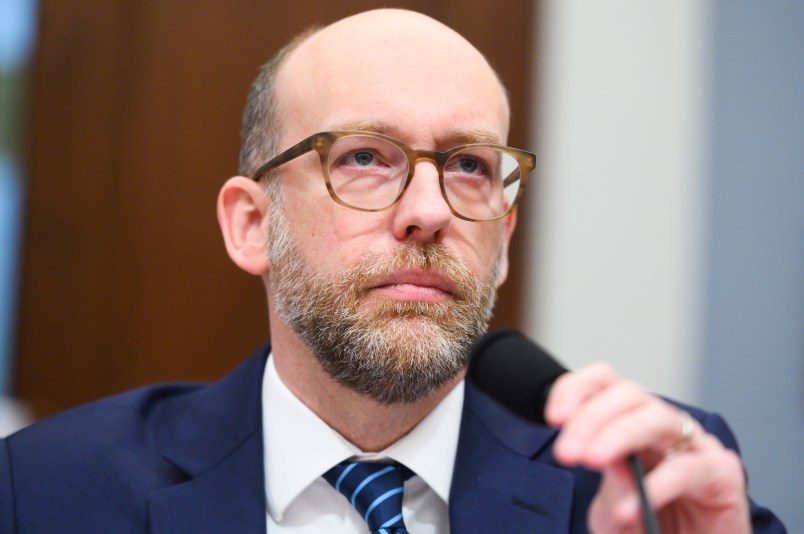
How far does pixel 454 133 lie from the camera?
1.28 metres

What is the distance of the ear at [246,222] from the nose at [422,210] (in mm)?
305

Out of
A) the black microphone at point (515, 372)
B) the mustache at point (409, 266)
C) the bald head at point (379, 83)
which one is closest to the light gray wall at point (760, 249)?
the bald head at point (379, 83)

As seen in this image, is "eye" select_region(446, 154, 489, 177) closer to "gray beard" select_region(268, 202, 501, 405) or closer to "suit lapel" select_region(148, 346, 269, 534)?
"gray beard" select_region(268, 202, 501, 405)

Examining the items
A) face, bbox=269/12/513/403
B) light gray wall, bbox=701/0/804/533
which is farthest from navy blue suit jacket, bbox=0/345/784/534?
light gray wall, bbox=701/0/804/533

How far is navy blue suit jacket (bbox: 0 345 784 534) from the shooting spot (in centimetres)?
125

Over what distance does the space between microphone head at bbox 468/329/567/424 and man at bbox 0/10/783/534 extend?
14 cm

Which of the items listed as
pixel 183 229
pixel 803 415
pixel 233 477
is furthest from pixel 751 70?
pixel 233 477

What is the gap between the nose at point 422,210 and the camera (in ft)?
3.92

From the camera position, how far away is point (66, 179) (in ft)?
7.31

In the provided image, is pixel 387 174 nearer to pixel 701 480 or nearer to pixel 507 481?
pixel 507 481

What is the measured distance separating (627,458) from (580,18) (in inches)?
76.0

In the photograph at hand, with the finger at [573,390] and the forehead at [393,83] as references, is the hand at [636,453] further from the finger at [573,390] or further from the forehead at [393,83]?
the forehead at [393,83]

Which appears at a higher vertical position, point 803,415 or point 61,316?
point 61,316

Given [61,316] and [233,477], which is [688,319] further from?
[61,316]
